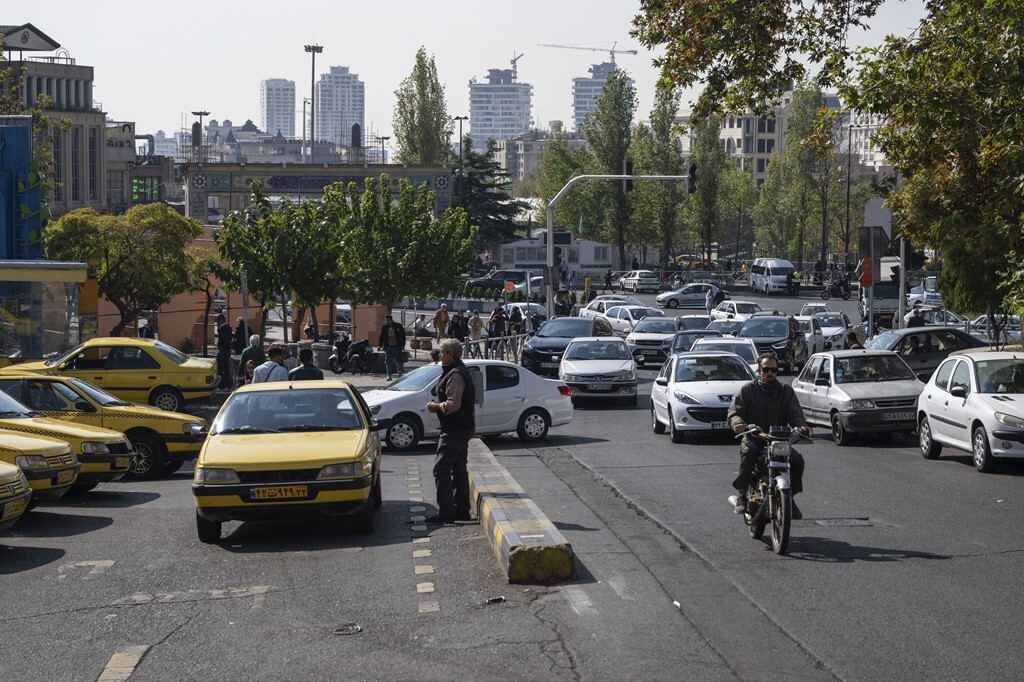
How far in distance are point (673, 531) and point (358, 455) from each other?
2.97 meters

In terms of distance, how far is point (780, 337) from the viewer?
37.4 metres

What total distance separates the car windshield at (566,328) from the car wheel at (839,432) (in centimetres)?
1461

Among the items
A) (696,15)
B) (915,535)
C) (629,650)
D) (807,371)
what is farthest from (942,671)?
(807,371)

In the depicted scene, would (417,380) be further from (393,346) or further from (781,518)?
(393,346)

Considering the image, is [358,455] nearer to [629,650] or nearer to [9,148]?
[629,650]

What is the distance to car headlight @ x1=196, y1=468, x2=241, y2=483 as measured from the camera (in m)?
11.5

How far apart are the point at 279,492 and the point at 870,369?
1325 centimetres

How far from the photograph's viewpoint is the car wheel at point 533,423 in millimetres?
22031

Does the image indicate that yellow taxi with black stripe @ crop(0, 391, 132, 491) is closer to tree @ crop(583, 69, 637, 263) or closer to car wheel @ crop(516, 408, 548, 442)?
car wheel @ crop(516, 408, 548, 442)

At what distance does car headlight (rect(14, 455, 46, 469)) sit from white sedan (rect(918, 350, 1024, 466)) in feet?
37.3

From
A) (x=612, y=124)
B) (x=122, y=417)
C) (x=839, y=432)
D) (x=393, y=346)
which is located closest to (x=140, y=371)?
(x=122, y=417)

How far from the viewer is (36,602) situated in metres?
9.52

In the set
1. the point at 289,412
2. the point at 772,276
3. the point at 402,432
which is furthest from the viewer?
the point at 772,276

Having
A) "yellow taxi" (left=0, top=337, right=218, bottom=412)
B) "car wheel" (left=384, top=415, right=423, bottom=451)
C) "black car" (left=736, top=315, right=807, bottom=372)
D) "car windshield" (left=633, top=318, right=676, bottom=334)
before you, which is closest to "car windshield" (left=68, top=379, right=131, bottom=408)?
"car wheel" (left=384, top=415, right=423, bottom=451)
